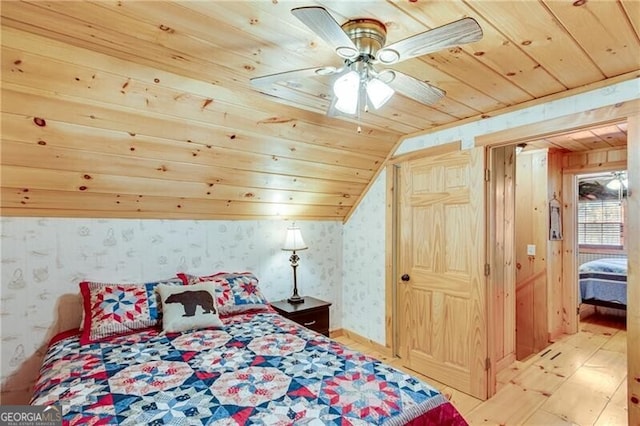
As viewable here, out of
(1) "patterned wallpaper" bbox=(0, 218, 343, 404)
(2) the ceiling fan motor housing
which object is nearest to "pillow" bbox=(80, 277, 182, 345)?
(1) "patterned wallpaper" bbox=(0, 218, 343, 404)

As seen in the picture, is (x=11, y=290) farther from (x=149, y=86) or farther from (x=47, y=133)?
(x=149, y=86)

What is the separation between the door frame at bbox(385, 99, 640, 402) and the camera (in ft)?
6.48

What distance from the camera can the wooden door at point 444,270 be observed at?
2.68m

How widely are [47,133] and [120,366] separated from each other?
1363mm

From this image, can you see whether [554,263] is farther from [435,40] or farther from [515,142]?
[435,40]

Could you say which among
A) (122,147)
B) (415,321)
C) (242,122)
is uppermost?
(242,122)

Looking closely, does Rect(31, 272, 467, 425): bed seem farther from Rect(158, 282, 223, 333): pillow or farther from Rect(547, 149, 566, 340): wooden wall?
Rect(547, 149, 566, 340): wooden wall

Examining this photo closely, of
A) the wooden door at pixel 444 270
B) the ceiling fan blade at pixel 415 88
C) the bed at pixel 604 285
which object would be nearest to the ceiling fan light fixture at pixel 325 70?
the ceiling fan blade at pixel 415 88

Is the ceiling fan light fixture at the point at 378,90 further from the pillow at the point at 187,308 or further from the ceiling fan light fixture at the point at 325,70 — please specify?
the pillow at the point at 187,308

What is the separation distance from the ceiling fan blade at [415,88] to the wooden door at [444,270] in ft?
3.99

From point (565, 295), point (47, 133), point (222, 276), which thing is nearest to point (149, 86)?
point (47, 133)

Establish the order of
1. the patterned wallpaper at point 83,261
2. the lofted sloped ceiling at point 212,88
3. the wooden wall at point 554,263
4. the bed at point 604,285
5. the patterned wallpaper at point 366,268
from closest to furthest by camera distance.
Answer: the lofted sloped ceiling at point 212,88
the patterned wallpaper at point 83,261
the patterned wallpaper at point 366,268
the wooden wall at point 554,263
the bed at point 604,285

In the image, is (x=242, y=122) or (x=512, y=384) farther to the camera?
(x=512, y=384)

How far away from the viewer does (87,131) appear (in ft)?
6.68
